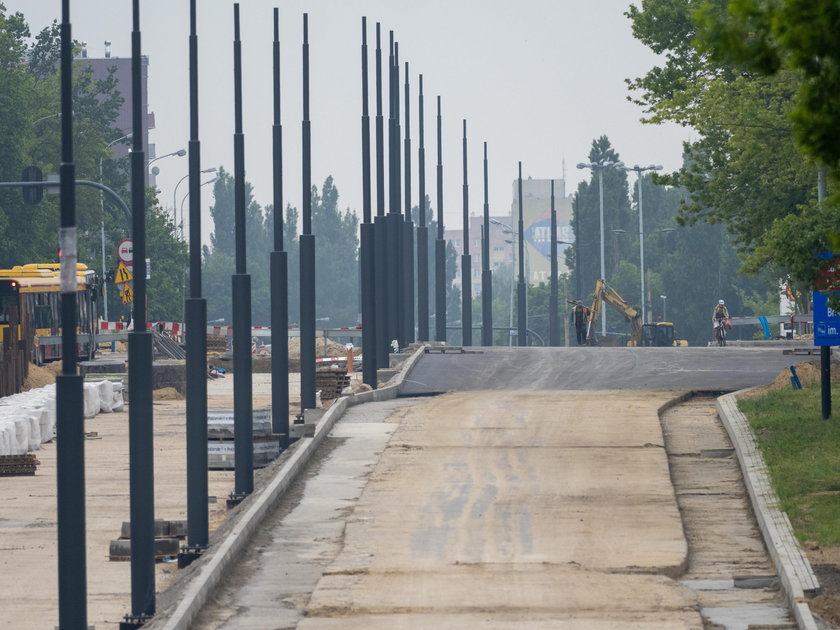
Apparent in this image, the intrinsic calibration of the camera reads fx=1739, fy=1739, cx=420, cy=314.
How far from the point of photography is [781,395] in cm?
3447

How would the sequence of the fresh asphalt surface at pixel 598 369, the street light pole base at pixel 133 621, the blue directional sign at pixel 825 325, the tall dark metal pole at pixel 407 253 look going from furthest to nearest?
the tall dark metal pole at pixel 407 253, the fresh asphalt surface at pixel 598 369, the blue directional sign at pixel 825 325, the street light pole base at pixel 133 621

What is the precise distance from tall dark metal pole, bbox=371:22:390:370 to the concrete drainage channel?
55.0 ft

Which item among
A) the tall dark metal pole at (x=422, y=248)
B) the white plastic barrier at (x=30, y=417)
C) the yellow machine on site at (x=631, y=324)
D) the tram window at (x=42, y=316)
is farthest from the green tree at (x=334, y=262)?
the white plastic barrier at (x=30, y=417)

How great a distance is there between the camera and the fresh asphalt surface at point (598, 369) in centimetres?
4316

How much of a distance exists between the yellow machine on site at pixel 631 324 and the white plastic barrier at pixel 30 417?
27.2 metres

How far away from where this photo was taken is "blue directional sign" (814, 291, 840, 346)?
27.9 metres

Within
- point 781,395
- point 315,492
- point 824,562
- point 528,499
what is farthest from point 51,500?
point 824,562

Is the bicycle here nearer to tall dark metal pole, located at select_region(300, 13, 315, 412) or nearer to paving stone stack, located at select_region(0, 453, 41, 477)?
tall dark metal pole, located at select_region(300, 13, 315, 412)

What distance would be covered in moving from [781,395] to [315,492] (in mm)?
12587

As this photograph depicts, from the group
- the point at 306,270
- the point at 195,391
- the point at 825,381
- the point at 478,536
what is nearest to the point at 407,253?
the point at 306,270

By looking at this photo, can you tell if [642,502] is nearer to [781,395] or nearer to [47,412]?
[781,395]

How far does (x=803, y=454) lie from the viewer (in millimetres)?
25750

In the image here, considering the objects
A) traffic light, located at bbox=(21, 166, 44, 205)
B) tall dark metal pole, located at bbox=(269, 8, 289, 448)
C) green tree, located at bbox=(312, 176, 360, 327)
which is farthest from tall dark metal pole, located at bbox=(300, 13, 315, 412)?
A: green tree, located at bbox=(312, 176, 360, 327)

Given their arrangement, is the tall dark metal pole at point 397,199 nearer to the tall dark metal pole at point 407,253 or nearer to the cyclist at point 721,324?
the tall dark metal pole at point 407,253
